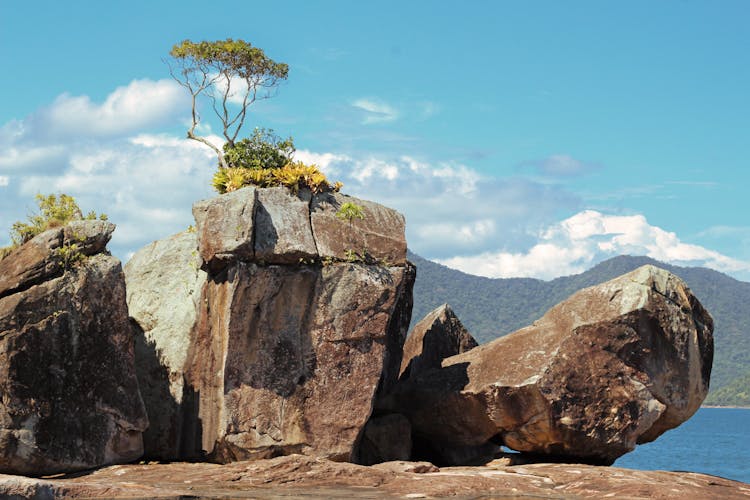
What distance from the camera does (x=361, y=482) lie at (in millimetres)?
20438

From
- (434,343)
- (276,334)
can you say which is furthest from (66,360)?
(434,343)

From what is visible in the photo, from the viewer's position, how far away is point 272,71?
3331cm

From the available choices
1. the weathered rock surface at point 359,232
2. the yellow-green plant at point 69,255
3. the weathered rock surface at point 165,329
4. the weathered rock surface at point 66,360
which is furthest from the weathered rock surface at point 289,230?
the yellow-green plant at point 69,255

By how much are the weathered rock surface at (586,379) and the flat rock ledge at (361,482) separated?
203 cm

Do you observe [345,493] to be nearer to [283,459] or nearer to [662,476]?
[283,459]

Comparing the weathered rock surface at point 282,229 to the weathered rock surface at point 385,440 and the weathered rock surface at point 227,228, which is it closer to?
the weathered rock surface at point 227,228

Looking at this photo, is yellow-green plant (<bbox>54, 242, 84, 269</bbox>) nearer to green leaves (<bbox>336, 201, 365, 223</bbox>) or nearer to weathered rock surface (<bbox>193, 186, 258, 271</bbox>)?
weathered rock surface (<bbox>193, 186, 258, 271</bbox>)

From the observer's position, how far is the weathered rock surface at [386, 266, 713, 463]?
24.3 m

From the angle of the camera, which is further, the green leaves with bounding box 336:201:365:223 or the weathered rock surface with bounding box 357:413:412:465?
the weathered rock surface with bounding box 357:413:412:465

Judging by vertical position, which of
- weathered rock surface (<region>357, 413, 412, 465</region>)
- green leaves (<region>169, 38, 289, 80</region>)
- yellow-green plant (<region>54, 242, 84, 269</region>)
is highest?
green leaves (<region>169, 38, 289, 80</region>)

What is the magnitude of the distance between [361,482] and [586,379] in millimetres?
6695

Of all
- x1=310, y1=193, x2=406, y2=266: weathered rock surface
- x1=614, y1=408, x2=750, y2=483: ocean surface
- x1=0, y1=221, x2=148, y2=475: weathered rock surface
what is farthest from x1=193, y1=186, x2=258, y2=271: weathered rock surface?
x1=614, y1=408, x2=750, y2=483: ocean surface

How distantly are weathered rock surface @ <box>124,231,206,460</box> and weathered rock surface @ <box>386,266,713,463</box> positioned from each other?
20.1ft

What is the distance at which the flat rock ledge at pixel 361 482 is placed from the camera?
62.5 ft
